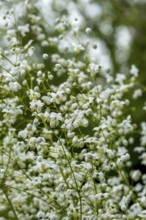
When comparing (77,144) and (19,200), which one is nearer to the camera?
(77,144)

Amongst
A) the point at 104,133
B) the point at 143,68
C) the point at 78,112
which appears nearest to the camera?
the point at 78,112

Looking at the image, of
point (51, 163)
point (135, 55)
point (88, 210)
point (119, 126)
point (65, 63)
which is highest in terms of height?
point (135, 55)

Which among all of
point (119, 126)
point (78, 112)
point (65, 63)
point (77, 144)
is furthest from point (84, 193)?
point (65, 63)

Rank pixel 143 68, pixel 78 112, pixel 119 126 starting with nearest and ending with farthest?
pixel 78 112
pixel 119 126
pixel 143 68

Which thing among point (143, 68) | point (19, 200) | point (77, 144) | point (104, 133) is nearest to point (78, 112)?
point (77, 144)

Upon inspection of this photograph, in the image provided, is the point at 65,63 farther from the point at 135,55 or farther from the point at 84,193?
the point at 135,55

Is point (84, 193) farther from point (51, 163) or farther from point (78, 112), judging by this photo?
point (78, 112)

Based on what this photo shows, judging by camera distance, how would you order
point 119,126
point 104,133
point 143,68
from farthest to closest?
point 143,68 → point 119,126 → point 104,133

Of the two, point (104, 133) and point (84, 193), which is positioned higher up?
point (104, 133)

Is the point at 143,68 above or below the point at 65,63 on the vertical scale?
above
